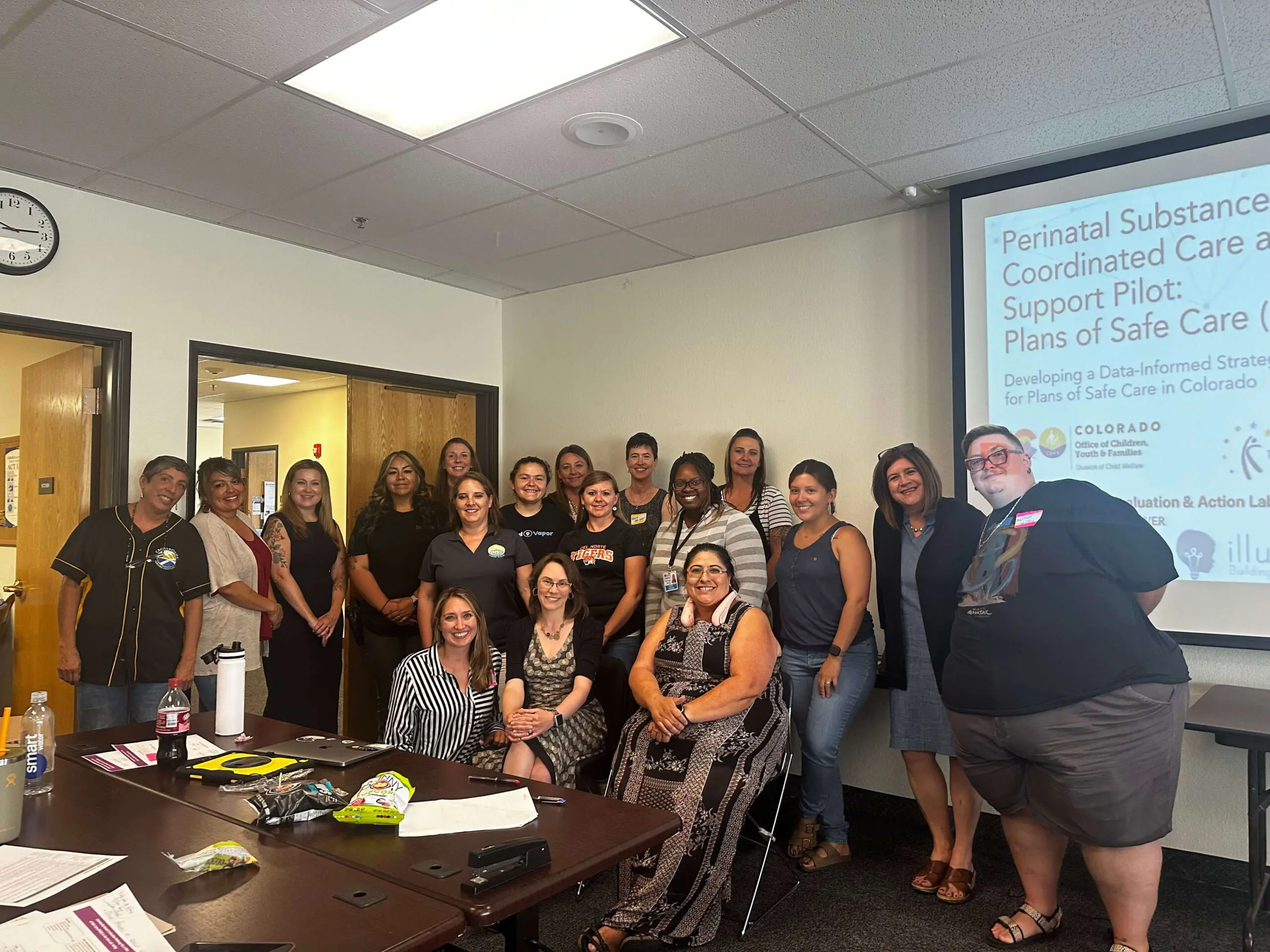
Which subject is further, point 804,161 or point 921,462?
point 804,161

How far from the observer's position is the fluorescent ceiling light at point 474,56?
242 centimetres

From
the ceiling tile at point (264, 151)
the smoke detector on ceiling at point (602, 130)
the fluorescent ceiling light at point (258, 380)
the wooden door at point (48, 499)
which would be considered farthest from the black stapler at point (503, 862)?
the fluorescent ceiling light at point (258, 380)

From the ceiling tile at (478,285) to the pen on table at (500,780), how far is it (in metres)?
3.52

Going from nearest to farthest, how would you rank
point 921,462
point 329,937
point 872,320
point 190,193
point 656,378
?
point 329,937, point 921,462, point 190,193, point 872,320, point 656,378

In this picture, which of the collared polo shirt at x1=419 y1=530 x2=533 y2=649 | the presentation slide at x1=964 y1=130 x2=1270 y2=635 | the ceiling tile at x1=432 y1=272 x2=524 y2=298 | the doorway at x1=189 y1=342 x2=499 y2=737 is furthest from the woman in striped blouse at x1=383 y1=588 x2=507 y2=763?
the ceiling tile at x1=432 y1=272 x2=524 y2=298

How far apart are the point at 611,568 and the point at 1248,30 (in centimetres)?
284

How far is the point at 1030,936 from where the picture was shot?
2.70 meters

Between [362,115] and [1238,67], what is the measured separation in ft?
9.21

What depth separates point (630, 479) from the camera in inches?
192

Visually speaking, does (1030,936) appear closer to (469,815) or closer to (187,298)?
(469,815)

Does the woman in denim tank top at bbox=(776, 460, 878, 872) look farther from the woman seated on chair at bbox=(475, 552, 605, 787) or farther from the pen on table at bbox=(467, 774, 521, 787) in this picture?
the pen on table at bbox=(467, 774, 521, 787)

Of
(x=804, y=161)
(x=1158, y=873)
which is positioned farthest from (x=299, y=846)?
(x=804, y=161)

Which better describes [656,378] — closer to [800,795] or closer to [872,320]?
[872,320]

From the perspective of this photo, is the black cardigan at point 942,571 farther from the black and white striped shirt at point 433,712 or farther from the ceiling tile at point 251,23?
the ceiling tile at point 251,23
